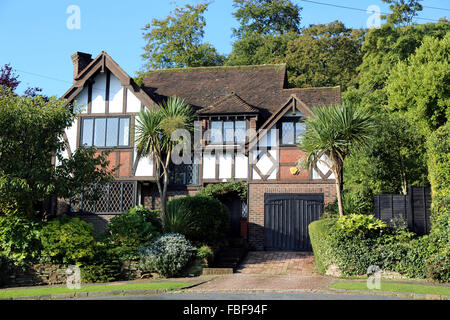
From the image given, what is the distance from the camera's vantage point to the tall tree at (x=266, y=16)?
42406 mm

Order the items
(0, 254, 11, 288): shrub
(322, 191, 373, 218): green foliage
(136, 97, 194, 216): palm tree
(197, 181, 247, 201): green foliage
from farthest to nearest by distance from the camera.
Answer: (197, 181, 247, 201): green foliage, (322, 191, 373, 218): green foliage, (136, 97, 194, 216): palm tree, (0, 254, 11, 288): shrub

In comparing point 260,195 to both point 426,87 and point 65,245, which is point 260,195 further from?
point 65,245

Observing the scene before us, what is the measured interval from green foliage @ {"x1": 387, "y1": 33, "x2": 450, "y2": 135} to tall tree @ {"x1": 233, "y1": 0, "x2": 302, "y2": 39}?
1980cm

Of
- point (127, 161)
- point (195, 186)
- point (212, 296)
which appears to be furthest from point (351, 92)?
point (212, 296)

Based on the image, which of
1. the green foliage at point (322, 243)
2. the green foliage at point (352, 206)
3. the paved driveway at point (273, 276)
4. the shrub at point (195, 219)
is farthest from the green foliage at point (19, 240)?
the green foliage at point (352, 206)

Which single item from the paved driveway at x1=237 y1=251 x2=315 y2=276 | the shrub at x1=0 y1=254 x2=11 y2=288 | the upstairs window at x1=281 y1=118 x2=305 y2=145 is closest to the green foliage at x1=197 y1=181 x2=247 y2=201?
the upstairs window at x1=281 y1=118 x2=305 y2=145

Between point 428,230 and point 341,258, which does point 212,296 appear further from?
point 428,230

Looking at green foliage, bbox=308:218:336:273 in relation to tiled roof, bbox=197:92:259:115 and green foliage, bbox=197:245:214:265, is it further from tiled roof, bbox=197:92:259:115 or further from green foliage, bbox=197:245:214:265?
tiled roof, bbox=197:92:259:115

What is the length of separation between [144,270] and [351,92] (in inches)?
726

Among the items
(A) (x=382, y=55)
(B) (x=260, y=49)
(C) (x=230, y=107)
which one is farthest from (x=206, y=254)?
(B) (x=260, y=49)

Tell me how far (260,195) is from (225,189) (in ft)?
5.08

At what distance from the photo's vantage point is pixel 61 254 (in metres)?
15.5

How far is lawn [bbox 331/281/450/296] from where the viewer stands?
37.1 feet

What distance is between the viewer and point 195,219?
1773 centimetres
